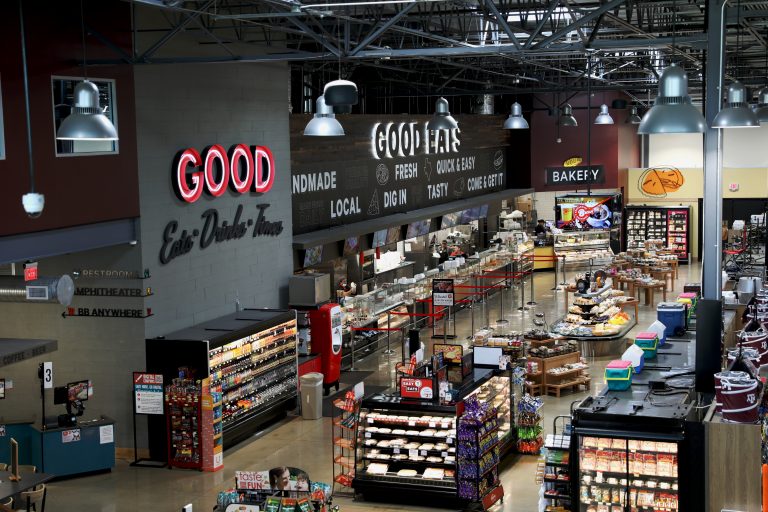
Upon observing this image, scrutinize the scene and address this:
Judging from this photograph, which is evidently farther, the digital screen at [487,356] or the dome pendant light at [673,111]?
the digital screen at [487,356]

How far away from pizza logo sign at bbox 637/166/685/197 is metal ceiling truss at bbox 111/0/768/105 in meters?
4.31

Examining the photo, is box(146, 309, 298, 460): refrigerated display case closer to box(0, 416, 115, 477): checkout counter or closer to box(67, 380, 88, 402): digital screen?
box(0, 416, 115, 477): checkout counter

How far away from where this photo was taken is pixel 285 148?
17.1 metres

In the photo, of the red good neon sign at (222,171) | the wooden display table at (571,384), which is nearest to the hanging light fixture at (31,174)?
the red good neon sign at (222,171)

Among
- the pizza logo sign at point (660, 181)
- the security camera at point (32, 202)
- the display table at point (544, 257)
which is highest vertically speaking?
the security camera at point (32, 202)

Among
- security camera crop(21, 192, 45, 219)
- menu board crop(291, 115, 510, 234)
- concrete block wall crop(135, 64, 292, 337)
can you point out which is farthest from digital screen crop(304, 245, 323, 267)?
security camera crop(21, 192, 45, 219)

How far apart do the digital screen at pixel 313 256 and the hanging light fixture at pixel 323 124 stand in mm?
5785

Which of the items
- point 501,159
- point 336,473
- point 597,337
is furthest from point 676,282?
point 336,473

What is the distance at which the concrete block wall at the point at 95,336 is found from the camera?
13328 millimetres

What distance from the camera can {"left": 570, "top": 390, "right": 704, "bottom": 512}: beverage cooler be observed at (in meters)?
9.05

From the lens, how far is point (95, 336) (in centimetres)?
1353

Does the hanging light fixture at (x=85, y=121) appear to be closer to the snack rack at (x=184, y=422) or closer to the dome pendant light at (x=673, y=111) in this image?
the snack rack at (x=184, y=422)

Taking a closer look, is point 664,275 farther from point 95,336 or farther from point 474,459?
point 95,336

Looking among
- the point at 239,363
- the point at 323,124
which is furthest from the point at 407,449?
the point at 323,124
